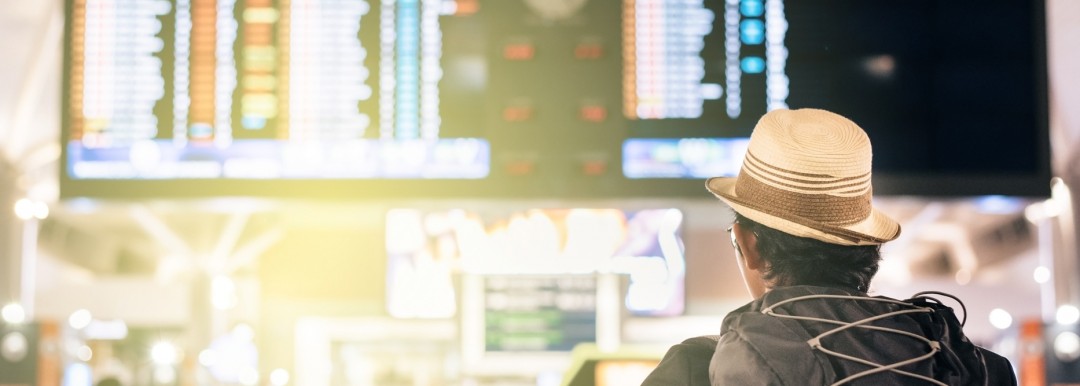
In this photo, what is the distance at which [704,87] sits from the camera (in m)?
3.70

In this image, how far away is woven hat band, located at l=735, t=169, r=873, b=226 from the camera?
1.73 m

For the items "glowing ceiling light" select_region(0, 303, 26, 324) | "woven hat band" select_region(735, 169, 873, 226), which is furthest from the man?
"glowing ceiling light" select_region(0, 303, 26, 324)

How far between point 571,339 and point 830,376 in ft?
11.7

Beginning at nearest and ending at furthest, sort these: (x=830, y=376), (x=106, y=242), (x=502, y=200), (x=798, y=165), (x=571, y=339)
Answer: (x=830, y=376) → (x=798, y=165) → (x=502, y=200) → (x=571, y=339) → (x=106, y=242)

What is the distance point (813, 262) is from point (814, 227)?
7 centimetres

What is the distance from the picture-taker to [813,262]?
5.71 ft

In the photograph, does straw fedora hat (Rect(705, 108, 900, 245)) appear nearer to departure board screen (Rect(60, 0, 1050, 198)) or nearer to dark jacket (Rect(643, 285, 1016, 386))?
dark jacket (Rect(643, 285, 1016, 386))

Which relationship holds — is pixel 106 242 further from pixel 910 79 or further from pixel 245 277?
pixel 910 79

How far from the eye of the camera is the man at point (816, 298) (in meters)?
1.57

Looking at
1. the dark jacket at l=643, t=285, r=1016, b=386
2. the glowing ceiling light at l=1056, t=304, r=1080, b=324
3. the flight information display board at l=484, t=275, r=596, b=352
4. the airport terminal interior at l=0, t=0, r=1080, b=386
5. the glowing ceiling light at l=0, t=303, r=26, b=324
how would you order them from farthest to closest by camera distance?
the glowing ceiling light at l=0, t=303, r=26, b=324 → the glowing ceiling light at l=1056, t=304, r=1080, b=324 → the flight information display board at l=484, t=275, r=596, b=352 → the airport terminal interior at l=0, t=0, r=1080, b=386 → the dark jacket at l=643, t=285, r=1016, b=386

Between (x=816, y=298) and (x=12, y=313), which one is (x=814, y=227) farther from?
(x=12, y=313)

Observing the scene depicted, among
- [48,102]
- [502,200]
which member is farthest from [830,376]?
[48,102]

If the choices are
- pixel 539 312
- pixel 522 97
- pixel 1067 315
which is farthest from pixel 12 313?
pixel 1067 315

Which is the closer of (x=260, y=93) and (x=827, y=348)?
(x=827, y=348)
